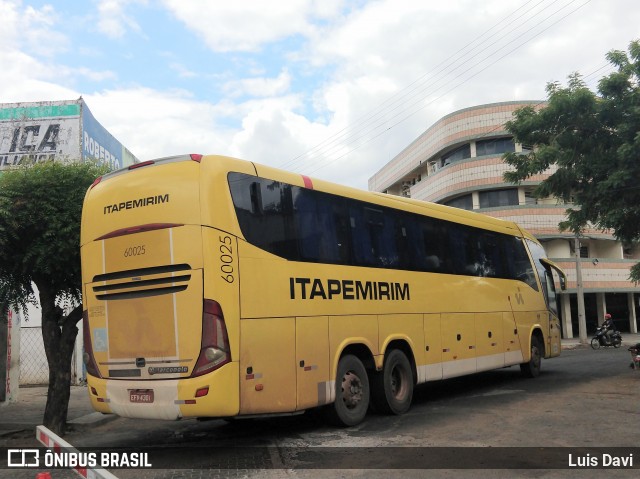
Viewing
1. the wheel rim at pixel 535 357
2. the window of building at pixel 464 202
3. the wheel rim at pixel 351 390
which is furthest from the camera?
Result: the window of building at pixel 464 202

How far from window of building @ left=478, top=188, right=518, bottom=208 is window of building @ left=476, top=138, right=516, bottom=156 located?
106 inches

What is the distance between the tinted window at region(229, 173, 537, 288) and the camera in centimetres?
736

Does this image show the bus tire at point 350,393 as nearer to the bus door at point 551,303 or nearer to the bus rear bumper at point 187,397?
the bus rear bumper at point 187,397

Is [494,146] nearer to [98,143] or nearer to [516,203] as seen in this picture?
[516,203]

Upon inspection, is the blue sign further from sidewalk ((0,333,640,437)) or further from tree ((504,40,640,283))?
tree ((504,40,640,283))

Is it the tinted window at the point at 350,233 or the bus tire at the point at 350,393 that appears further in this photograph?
the bus tire at the point at 350,393

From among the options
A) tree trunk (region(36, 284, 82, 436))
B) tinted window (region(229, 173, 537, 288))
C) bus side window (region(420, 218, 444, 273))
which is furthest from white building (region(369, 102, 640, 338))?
tree trunk (region(36, 284, 82, 436))

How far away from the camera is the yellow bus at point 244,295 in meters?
6.63

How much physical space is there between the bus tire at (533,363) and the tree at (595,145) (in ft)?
11.4

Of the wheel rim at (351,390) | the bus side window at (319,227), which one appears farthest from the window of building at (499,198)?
the wheel rim at (351,390)

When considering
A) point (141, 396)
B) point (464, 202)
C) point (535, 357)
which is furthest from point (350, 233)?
point (464, 202)

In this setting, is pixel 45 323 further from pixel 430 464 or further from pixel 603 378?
pixel 603 378

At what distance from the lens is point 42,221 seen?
8.84 meters

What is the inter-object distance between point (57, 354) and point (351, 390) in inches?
192
